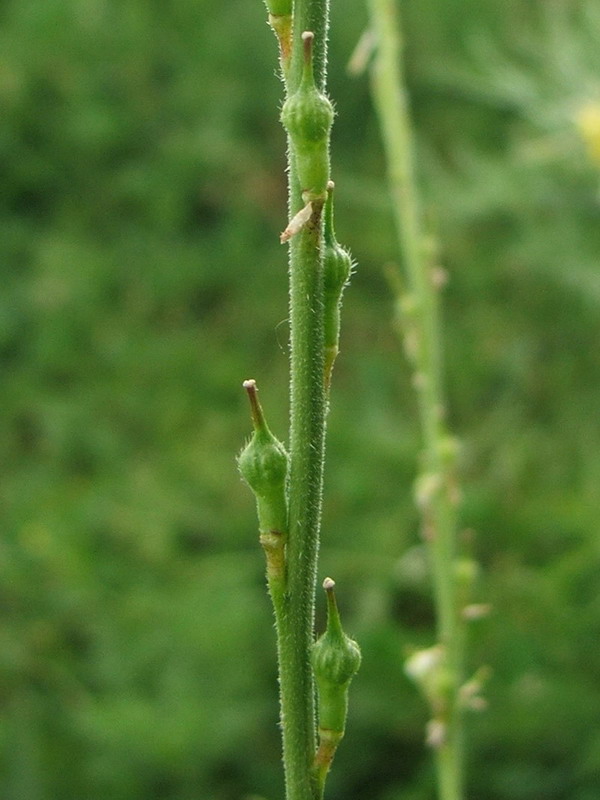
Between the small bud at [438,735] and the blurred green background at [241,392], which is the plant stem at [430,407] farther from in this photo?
the blurred green background at [241,392]

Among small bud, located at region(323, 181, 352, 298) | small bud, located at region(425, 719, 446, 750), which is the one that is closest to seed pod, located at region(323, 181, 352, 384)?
small bud, located at region(323, 181, 352, 298)

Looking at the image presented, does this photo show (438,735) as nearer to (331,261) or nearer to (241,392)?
(331,261)

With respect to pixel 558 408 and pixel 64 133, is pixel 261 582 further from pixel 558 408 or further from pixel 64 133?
pixel 64 133

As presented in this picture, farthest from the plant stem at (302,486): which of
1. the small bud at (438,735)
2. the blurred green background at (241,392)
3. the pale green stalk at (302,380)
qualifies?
the blurred green background at (241,392)

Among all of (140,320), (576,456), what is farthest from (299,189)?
(140,320)

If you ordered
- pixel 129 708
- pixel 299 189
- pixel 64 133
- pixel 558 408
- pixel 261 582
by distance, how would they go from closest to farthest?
pixel 299 189 < pixel 129 708 < pixel 261 582 < pixel 558 408 < pixel 64 133

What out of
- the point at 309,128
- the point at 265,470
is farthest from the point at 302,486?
the point at 309,128
